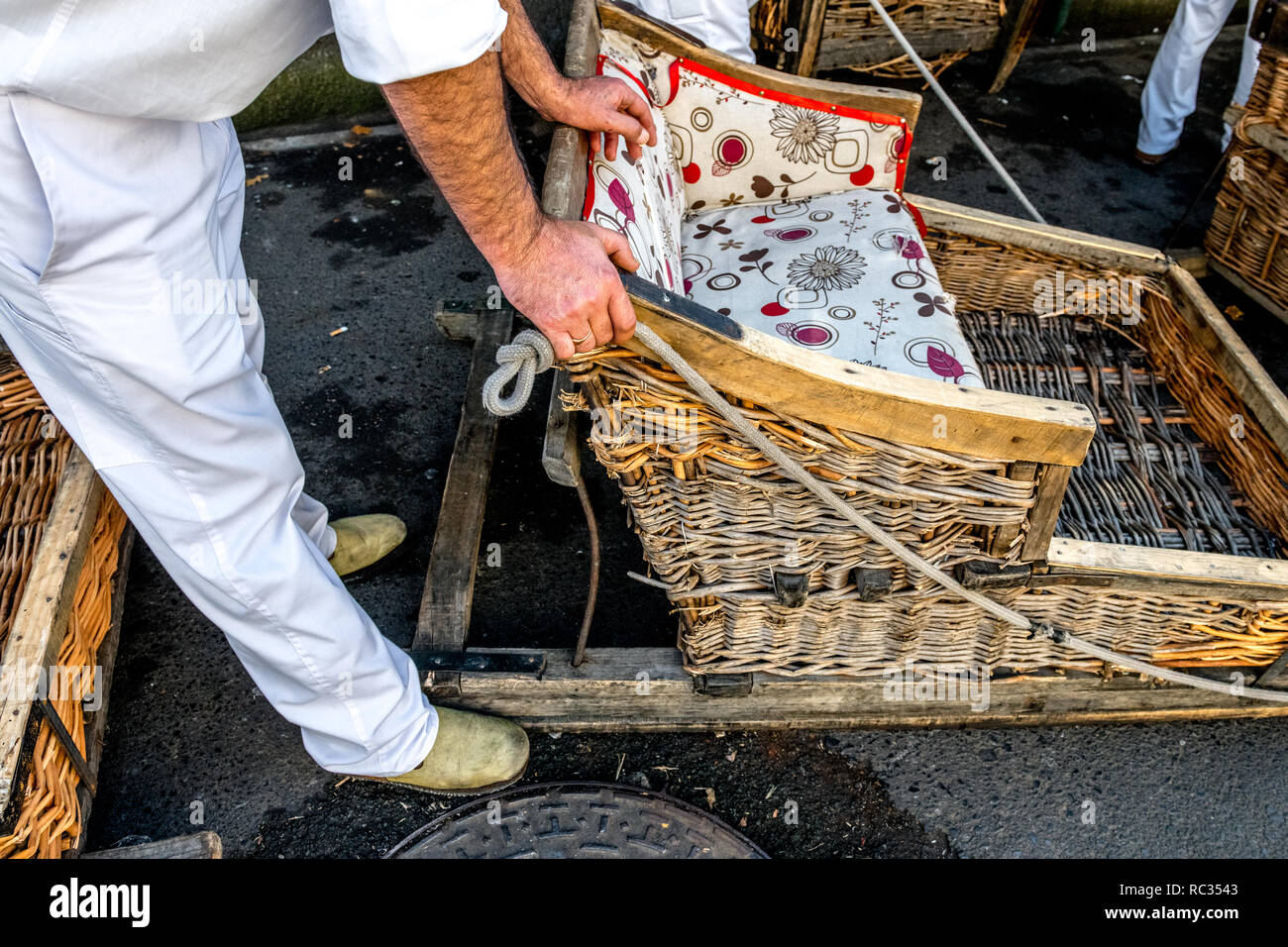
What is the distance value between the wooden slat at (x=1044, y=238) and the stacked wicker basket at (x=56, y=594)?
2141 millimetres

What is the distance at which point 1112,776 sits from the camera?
1965 millimetres

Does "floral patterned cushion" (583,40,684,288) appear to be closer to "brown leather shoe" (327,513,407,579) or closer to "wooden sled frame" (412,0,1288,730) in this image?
"wooden sled frame" (412,0,1288,730)

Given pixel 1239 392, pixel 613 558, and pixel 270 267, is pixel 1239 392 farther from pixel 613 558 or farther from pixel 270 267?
pixel 270 267

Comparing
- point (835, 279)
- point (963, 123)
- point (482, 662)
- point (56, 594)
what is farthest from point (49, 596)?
point (963, 123)

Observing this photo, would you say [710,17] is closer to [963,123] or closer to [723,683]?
[963,123]

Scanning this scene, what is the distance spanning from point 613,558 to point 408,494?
0.64m

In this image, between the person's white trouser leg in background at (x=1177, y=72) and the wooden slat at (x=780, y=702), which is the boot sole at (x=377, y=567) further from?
the person's white trouser leg in background at (x=1177, y=72)

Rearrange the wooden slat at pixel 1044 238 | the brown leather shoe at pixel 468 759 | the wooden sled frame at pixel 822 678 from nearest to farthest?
the wooden sled frame at pixel 822 678
the brown leather shoe at pixel 468 759
the wooden slat at pixel 1044 238

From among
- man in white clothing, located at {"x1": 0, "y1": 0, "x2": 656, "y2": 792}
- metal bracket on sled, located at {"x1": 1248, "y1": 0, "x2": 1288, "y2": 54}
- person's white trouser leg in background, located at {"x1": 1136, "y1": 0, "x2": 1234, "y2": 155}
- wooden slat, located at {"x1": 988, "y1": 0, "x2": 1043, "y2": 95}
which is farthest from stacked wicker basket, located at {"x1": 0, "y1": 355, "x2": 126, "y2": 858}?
person's white trouser leg in background, located at {"x1": 1136, "y1": 0, "x2": 1234, "y2": 155}

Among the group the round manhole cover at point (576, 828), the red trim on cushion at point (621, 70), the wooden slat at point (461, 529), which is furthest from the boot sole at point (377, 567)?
the red trim on cushion at point (621, 70)

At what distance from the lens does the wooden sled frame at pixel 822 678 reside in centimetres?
135

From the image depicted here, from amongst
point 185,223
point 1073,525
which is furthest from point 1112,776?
point 185,223

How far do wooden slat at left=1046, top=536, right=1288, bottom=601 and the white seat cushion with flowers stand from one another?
1.37 ft

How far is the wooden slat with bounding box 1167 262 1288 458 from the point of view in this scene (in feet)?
6.66
